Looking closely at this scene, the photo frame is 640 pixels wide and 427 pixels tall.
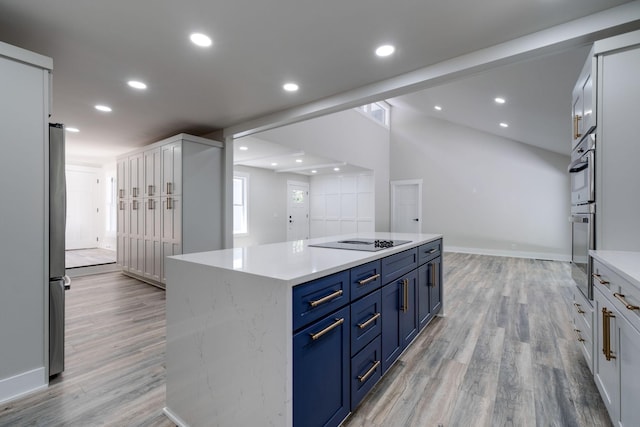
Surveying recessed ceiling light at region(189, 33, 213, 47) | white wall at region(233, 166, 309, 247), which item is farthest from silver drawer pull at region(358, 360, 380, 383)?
white wall at region(233, 166, 309, 247)

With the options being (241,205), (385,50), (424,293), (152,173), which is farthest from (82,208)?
(424,293)

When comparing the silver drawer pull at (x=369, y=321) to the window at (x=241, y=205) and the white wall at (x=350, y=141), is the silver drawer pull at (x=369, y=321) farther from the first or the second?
the window at (x=241, y=205)

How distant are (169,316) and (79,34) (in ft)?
7.02

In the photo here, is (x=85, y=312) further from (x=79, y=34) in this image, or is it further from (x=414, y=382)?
(x=414, y=382)

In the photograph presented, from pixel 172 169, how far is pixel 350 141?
4.23 metres

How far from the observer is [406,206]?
8.88 m

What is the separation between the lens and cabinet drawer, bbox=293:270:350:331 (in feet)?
3.98

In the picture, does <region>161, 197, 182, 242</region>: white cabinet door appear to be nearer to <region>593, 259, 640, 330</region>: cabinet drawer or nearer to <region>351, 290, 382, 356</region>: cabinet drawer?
<region>351, 290, 382, 356</region>: cabinet drawer

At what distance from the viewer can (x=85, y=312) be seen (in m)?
3.41

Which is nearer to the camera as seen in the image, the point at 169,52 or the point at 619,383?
the point at 619,383

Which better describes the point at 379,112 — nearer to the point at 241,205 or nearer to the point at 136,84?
the point at 241,205

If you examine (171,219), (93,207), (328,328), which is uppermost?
(93,207)

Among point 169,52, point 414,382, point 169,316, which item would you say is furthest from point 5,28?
point 414,382

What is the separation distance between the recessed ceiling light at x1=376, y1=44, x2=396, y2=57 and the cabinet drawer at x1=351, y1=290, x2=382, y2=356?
1872 millimetres
